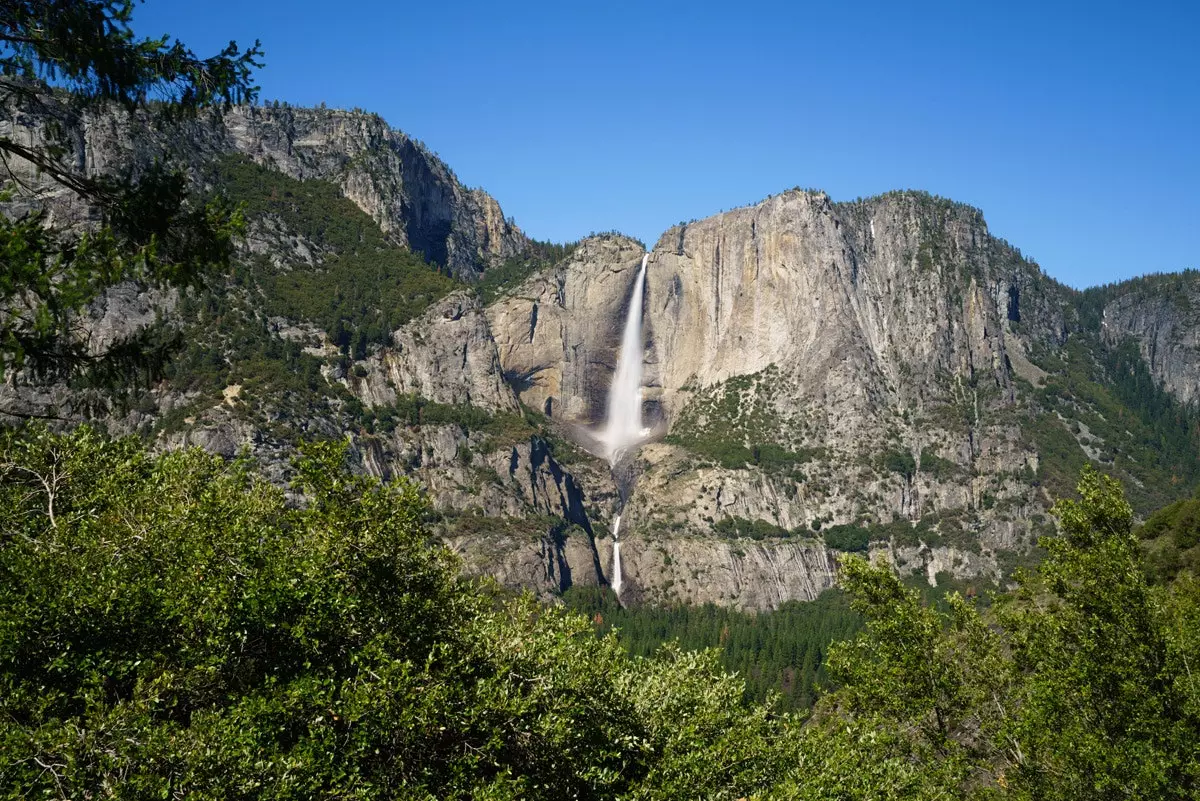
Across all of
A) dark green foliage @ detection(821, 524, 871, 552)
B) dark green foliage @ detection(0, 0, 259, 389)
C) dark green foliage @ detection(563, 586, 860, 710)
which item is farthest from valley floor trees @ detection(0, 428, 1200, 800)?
dark green foliage @ detection(821, 524, 871, 552)

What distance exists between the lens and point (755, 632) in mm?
136250

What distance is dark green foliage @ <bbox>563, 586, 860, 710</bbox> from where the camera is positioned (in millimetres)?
110625

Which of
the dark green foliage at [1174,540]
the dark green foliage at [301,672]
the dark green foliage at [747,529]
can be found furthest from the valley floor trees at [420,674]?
the dark green foliage at [747,529]

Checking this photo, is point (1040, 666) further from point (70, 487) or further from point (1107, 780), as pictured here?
point (70, 487)

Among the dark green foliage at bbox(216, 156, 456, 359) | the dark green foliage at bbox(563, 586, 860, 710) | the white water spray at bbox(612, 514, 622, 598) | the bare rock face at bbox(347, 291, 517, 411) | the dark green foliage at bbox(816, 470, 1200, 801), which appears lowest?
the dark green foliage at bbox(563, 586, 860, 710)

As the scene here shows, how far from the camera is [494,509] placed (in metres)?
164

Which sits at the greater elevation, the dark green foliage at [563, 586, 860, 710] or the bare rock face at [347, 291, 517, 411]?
the bare rock face at [347, 291, 517, 411]

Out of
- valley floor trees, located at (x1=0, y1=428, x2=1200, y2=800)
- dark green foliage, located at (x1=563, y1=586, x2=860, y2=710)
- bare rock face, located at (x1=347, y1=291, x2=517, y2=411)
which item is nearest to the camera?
valley floor trees, located at (x1=0, y1=428, x2=1200, y2=800)

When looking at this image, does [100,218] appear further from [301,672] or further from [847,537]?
[847,537]

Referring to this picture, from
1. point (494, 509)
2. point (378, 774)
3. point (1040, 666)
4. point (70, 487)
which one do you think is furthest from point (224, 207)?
point (494, 509)

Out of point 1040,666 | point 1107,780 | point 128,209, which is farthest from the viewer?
point 1040,666

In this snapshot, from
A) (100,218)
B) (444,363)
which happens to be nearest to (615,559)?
(444,363)

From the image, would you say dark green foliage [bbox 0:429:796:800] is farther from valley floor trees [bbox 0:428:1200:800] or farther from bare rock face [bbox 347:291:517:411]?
bare rock face [bbox 347:291:517:411]

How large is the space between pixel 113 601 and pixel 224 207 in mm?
7166
